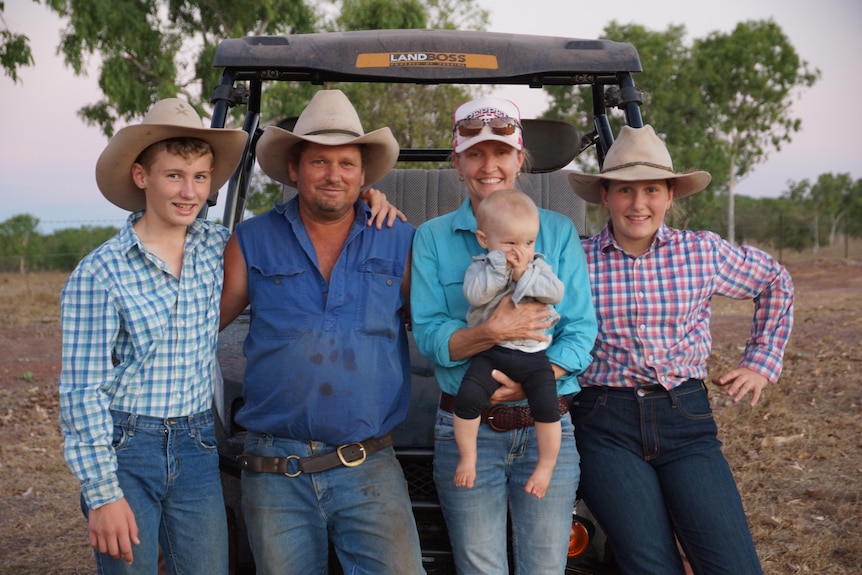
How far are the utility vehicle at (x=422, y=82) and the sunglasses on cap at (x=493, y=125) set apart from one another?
2.36 feet

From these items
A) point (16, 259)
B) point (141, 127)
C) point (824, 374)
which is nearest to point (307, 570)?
point (141, 127)

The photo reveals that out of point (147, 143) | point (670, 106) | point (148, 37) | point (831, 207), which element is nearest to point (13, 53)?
point (148, 37)

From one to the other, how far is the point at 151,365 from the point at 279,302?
0.45 metres

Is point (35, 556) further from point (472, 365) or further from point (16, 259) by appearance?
point (16, 259)

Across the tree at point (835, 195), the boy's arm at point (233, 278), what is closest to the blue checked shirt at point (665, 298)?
the boy's arm at point (233, 278)

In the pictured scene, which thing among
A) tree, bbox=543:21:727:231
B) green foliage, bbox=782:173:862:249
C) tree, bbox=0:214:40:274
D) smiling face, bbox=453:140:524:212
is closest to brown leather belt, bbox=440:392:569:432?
smiling face, bbox=453:140:524:212

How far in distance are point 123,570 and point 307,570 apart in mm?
554

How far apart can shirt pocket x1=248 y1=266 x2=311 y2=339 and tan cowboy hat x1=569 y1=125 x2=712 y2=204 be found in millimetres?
1167

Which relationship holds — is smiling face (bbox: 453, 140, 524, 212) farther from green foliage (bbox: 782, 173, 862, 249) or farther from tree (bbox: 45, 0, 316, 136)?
green foliage (bbox: 782, 173, 862, 249)

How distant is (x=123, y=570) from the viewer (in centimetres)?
257

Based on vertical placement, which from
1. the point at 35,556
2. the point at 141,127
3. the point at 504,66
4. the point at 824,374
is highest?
the point at 504,66

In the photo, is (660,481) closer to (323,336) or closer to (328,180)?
(323,336)

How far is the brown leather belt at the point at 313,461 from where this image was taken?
9.11 ft

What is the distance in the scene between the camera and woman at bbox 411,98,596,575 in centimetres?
270
